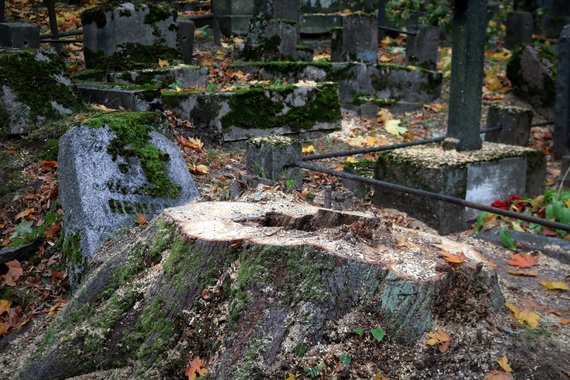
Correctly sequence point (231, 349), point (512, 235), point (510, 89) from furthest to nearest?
point (510, 89), point (512, 235), point (231, 349)

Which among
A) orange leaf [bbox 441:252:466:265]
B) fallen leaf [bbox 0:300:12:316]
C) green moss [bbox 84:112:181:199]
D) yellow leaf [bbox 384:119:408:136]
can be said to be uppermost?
green moss [bbox 84:112:181:199]

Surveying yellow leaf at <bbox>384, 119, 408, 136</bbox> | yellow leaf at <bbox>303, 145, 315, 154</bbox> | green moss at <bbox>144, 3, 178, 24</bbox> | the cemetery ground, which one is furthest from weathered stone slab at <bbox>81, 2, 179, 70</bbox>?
yellow leaf at <bbox>384, 119, 408, 136</bbox>

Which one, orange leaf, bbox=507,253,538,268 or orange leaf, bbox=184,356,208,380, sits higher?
orange leaf, bbox=184,356,208,380

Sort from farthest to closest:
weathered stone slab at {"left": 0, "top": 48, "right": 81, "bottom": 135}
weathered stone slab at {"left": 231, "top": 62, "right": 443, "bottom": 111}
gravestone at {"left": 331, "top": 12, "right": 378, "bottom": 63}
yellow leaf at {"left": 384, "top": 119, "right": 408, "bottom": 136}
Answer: gravestone at {"left": 331, "top": 12, "right": 378, "bottom": 63} → weathered stone slab at {"left": 231, "top": 62, "right": 443, "bottom": 111} → yellow leaf at {"left": 384, "top": 119, "right": 408, "bottom": 136} → weathered stone slab at {"left": 0, "top": 48, "right": 81, "bottom": 135}

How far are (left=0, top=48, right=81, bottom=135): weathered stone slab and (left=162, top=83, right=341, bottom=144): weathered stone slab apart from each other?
3.32 feet

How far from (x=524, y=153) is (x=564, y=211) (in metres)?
0.71

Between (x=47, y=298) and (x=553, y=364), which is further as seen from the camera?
(x=47, y=298)

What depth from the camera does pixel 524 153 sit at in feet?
17.1

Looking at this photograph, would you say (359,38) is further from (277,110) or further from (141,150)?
(141,150)

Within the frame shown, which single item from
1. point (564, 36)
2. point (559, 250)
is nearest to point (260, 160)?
point (559, 250)

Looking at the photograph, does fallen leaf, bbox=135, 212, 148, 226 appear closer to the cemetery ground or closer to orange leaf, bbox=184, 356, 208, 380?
the cemetery ground

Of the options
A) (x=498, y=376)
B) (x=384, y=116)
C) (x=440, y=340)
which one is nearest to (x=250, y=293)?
(x=440, y=340)

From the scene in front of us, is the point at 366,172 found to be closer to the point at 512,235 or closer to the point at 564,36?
the point at 512,235

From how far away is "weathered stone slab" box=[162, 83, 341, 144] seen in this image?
5.74m
